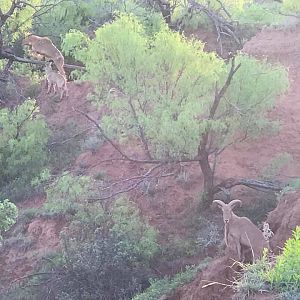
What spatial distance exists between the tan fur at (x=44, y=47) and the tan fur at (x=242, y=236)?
11.2 meters

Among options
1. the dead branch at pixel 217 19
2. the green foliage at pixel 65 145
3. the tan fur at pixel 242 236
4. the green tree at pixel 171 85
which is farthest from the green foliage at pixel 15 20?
the tan fur at pixel 242 236

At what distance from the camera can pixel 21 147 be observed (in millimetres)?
20594

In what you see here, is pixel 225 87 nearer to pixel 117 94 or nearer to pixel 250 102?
pixel 250 102

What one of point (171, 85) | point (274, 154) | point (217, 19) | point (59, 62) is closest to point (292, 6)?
point (217, 19)

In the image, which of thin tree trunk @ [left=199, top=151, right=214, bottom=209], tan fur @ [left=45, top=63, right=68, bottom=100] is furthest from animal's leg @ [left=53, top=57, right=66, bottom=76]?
thin tree trunk @ [left=199, top=151, right=214, bottom=209]

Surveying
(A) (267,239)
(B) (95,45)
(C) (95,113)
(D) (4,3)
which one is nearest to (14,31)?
(D) (4,3)

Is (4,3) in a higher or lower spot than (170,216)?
higher

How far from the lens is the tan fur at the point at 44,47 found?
21641 mm

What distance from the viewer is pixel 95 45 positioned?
15.6 meters

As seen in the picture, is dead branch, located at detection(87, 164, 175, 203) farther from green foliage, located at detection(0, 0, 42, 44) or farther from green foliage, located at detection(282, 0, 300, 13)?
green foliage, located at detection(282, 0, 300, 13)

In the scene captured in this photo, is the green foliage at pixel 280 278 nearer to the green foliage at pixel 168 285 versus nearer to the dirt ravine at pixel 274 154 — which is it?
the dirt ravine at pixel 274 154

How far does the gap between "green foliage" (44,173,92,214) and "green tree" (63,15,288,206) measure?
4.37 ft

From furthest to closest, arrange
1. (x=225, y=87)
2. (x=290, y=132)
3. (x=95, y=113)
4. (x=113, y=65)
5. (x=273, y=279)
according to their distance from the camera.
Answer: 1. (x=95, y=113)
2. (x=290, y=132)
3. (x=113, y=65)
4. (x=225, y=87)
5. (x=273, y=279)

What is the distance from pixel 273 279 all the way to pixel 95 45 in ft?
29.1
